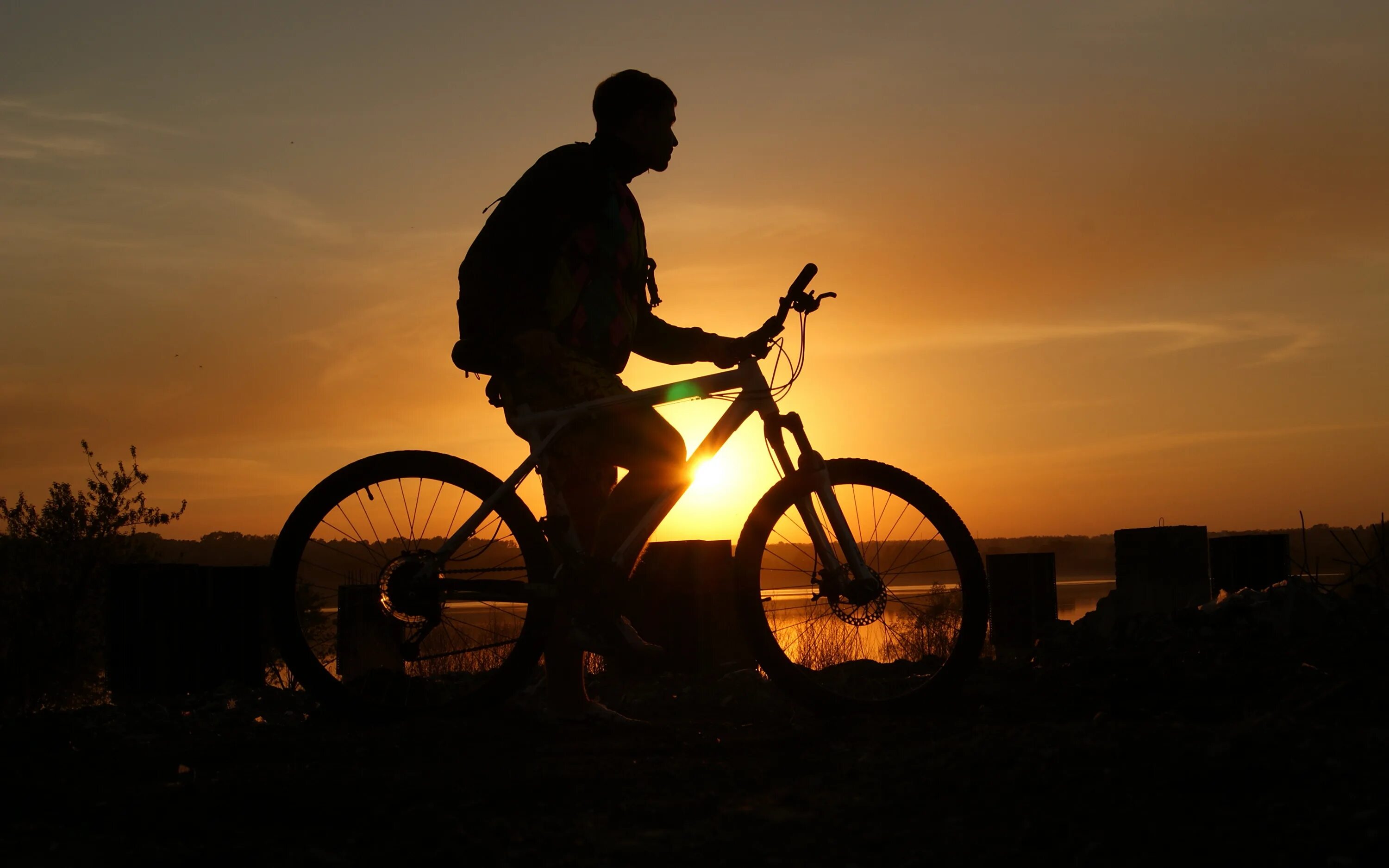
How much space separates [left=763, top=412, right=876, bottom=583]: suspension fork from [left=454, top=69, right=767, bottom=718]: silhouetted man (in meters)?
0.37

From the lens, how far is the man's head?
4.63m

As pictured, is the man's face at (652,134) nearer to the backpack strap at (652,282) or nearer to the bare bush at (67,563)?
the backpack strap at (652,282)

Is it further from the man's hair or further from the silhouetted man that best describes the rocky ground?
the man's hair

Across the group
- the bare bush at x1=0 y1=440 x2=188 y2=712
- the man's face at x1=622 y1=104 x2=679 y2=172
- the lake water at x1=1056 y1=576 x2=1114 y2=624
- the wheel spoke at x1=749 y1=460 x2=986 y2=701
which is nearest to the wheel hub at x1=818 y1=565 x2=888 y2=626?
the wheel spoke at x1=749 y1=460 x2=986 y2=701

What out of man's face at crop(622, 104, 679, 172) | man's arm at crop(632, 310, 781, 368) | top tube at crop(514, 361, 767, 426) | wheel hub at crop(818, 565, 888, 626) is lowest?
wheel hub at crop(818, 565, 888, 626)

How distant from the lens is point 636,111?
463cm

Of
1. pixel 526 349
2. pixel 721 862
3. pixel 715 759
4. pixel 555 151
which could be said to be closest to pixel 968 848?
pixel 721 862

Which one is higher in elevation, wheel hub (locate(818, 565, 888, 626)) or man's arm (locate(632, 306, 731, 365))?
man's arm (locate(632, 306, 731, 365))

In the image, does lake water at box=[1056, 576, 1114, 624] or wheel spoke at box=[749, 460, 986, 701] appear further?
lake water at box=[1056, 576, 1114, 624]

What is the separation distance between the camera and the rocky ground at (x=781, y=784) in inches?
102

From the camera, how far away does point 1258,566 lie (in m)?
8.85

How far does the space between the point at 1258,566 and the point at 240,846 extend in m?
8.27

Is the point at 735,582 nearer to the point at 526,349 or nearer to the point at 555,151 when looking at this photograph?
the point at 526,349

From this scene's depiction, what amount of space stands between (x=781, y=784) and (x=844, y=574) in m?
1.38
